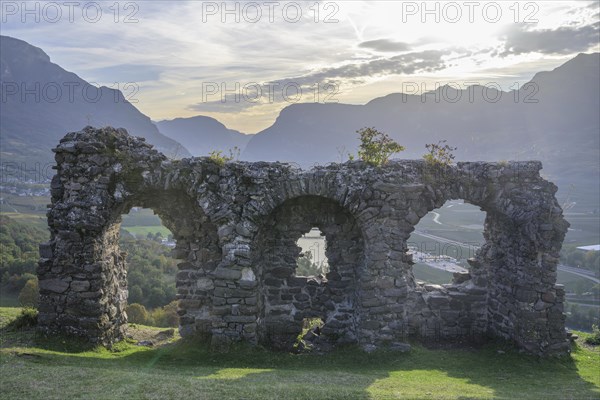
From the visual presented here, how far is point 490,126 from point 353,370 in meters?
131

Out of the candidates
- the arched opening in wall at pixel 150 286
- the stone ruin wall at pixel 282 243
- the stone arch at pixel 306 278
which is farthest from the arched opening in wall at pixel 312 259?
the arched opening in wall at pixel 150 286

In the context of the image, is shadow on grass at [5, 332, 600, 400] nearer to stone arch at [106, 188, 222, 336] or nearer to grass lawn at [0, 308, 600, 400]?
grass lawn at [0, 308, 600, 400]

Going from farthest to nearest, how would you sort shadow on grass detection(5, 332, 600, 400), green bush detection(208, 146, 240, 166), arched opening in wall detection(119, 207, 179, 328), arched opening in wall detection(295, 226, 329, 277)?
arched opening in wall detection(119, 207, 179, 328) → arched opening in wall detection(295, 226, 329, 277) → green bush detection(208, 146, 240, 166) → shadow on grass detection(5, 332, 600, 400)

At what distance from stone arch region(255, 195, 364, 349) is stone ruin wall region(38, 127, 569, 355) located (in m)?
0.03

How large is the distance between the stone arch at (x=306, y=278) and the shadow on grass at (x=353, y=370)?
148cm

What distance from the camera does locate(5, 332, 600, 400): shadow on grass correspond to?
30.7 ft

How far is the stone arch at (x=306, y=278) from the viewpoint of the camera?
1480 cm

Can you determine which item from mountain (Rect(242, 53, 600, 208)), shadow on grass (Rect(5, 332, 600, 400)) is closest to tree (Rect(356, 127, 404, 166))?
shadow on grass (Rect(5, 332, 600, 400))

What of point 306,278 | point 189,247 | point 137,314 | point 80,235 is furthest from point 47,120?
point 306,278

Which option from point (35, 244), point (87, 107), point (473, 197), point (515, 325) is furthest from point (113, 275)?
point (87, 107)

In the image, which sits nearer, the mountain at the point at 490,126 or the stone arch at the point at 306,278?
the stone arch at the point at 306,278

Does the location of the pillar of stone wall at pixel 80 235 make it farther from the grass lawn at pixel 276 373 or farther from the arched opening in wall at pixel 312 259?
the arched opening in wall at pixel 312 259

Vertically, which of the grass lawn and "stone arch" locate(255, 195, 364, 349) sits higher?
"stone arch" locate(255, 195, 364, 349)

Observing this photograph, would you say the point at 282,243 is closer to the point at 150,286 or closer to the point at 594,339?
the point at 594,339
